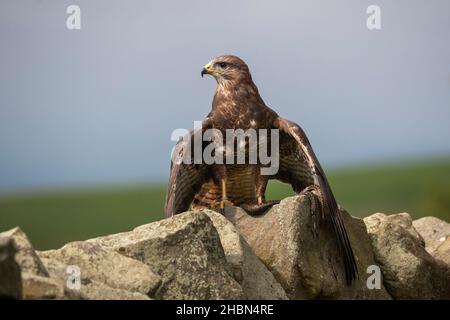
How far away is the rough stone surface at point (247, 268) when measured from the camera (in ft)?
23.8

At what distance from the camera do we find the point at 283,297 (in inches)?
293

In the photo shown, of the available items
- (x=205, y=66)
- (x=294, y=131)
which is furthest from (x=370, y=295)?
(x=205, y=66)

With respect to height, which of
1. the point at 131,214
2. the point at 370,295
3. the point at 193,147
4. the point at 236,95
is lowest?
the point at 131,214

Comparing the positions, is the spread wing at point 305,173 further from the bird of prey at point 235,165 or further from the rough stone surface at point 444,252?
the rough stone surface at point 444,252

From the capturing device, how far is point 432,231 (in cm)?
1123

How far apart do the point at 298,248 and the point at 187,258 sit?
150 centimetres

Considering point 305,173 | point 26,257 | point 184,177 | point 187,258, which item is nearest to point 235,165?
point 184,177

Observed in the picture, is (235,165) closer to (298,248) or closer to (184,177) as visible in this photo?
(184,177)

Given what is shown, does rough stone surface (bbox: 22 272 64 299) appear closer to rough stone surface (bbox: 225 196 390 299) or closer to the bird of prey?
rough stone surface (bbox: 225 196 390 299)

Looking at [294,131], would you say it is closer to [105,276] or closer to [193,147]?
[193,147]

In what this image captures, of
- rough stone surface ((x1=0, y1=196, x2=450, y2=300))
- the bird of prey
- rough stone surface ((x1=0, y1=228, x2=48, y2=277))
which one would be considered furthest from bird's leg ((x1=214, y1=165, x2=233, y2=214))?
rough stone surface ((x1=0, y1=228, x2=48, y2=277))

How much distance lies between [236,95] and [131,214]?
122 feet

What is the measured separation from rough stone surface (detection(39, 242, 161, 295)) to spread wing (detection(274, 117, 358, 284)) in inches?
93.1

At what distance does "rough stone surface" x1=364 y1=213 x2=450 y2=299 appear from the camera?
8.88m
